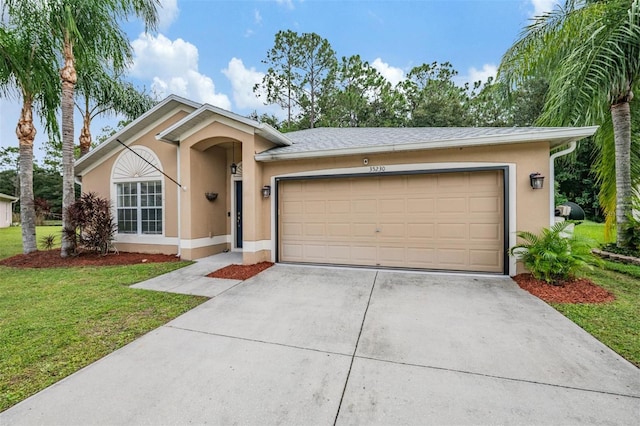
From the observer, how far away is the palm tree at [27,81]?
8023 millimetres

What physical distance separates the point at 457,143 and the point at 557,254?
2833 millimetres

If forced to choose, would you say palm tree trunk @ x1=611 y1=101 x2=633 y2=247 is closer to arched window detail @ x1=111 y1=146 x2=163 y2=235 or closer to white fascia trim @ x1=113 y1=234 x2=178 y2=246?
white fascia trim @ x1=113 y1=234 x2=178 y2=246

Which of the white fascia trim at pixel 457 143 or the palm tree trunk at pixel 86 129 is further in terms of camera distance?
the palm tree trunk at pixel 86 129

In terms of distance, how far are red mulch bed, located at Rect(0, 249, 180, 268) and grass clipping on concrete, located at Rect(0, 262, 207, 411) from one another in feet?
3.85

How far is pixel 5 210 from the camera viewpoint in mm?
23469

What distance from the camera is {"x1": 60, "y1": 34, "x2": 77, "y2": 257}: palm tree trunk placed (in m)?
8.27

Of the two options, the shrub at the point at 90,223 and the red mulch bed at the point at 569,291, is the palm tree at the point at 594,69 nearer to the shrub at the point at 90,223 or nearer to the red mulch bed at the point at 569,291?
the red mulch bed at the point at 569,291

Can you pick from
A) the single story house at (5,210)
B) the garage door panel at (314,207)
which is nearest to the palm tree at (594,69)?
the garage door panel at (314,207)

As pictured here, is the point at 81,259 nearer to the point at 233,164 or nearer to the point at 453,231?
the point at 233,164

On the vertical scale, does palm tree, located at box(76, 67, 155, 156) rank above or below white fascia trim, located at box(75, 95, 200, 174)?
above

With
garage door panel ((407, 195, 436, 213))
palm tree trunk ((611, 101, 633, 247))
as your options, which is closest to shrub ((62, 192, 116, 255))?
garage door panel ((407, 195, 436, 213))

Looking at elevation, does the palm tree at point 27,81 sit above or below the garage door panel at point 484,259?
above

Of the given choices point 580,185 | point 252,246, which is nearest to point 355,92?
point 252,246

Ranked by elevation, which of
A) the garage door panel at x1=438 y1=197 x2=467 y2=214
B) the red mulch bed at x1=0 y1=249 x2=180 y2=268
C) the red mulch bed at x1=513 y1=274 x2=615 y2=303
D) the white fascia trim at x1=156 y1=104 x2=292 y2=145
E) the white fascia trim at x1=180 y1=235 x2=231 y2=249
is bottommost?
the red mulch bed at x1=513 y1=274 x2=615 y2=303
